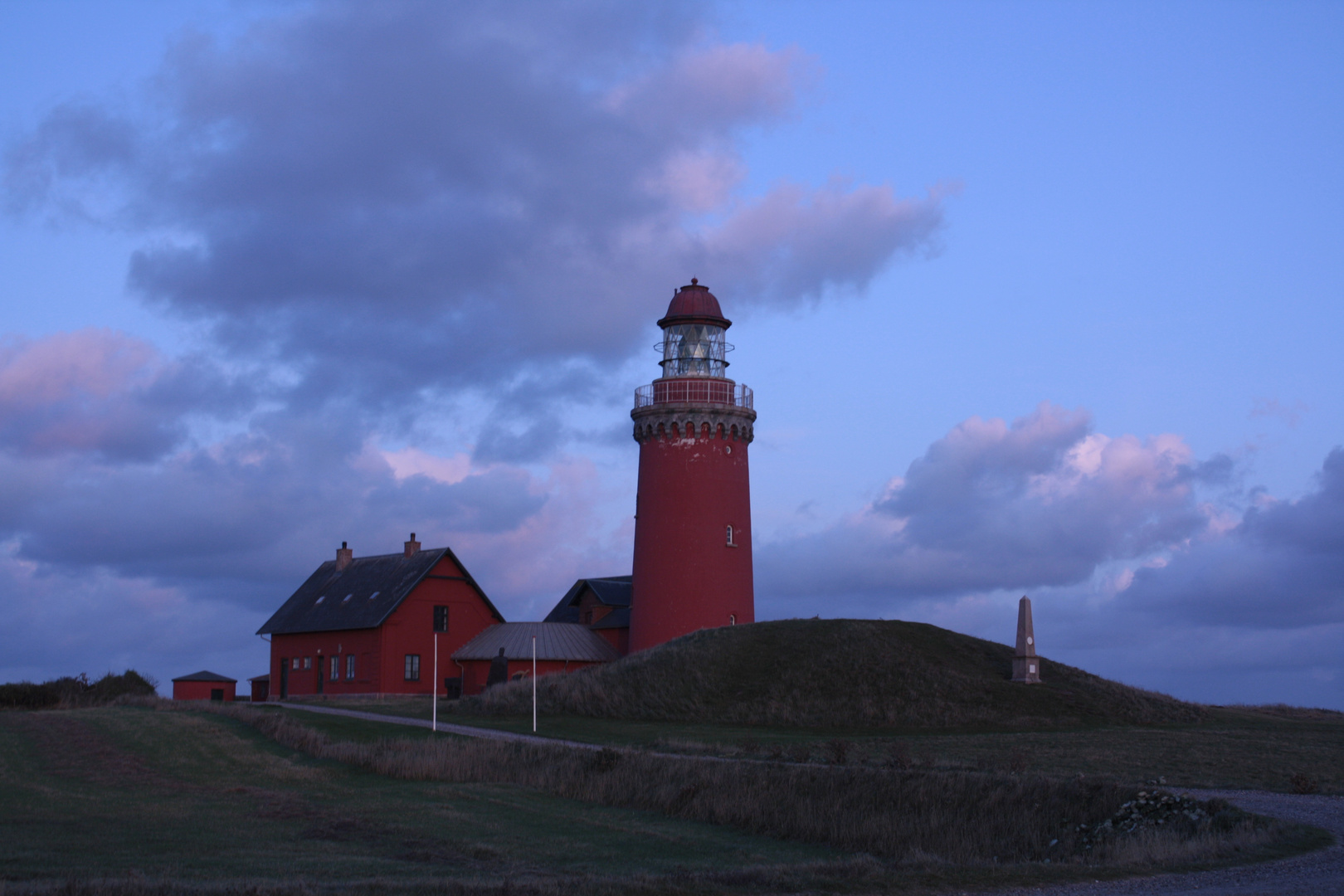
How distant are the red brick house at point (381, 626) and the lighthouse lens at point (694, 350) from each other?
14.2 m

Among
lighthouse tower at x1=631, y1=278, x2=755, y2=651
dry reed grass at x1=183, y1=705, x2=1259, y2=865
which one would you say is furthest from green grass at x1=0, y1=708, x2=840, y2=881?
lighthouse tower at x1=631, y1=278, x2=755, y2=651

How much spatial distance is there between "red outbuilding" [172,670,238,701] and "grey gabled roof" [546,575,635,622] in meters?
15.4

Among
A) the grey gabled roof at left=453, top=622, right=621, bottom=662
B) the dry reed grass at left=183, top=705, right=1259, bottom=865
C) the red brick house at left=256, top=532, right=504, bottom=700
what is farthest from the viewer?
the red brick house at left=256, top=532, right=504, bottom=700

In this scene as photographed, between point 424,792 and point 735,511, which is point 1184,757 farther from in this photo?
point 735,511

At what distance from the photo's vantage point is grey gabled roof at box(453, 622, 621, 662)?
50.2m

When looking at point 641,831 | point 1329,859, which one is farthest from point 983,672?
point 1329,859

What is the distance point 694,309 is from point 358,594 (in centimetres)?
2058

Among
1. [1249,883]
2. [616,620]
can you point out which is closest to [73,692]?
[616,620]

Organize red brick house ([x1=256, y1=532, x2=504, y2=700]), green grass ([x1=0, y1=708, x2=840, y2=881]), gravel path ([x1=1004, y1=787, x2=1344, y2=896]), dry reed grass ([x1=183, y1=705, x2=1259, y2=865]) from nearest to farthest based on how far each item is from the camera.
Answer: gravel path ([x1=1004, y1=787, x2=1344, y2=896]), green grass ([x1=0, y1=708, x2=840, y2=881]), dry reed grass ([x1=183, y1=705, x2=1259, y2=865]), red brick house ([x1=256, y1=532, x2=504, y2=700])

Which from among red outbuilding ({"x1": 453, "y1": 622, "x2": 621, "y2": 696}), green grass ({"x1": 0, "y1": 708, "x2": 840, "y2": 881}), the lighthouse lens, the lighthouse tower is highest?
the lighthouse lens

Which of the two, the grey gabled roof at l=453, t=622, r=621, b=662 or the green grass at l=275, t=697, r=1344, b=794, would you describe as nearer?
the green grass at l=275, t=697, r=1344, b=794

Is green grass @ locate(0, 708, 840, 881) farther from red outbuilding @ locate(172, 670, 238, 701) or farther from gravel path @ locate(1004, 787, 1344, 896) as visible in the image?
red outbuilding @ locate(172, 670, 238, 701)

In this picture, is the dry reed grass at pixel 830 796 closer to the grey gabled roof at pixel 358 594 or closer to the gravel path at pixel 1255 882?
the gravel path at pixel 1255 882

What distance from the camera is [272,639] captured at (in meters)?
58.7
